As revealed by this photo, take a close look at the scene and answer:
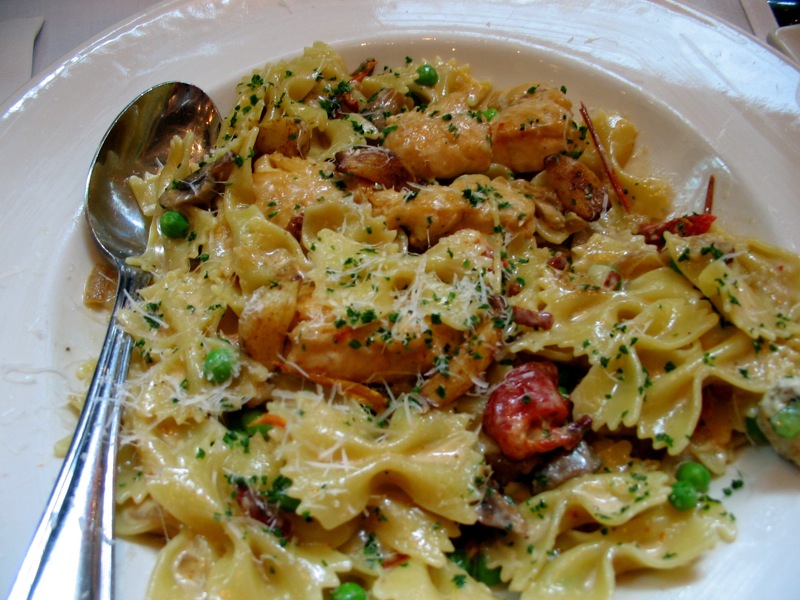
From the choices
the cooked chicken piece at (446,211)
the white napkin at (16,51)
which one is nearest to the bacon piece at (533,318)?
the cooked chicken piece at (446,211)

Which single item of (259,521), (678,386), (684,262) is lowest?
(678,386)

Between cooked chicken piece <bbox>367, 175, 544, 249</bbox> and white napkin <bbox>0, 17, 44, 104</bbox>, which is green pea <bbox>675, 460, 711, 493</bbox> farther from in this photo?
white napkin <bbox>0, 17, 44, 104</bbox>

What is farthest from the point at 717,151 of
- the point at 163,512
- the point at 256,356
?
the point at 163,512

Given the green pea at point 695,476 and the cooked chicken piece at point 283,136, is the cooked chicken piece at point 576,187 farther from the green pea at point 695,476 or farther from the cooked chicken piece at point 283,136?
the green pea at point 695,476

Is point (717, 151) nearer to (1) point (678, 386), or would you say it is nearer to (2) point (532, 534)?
(1) point (678, 386)

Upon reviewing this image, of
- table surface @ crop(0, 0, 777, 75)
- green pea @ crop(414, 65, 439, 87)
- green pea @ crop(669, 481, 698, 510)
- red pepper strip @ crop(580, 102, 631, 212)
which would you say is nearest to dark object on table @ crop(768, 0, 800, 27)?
table surface @ crop(0, 0, 777, 75)
